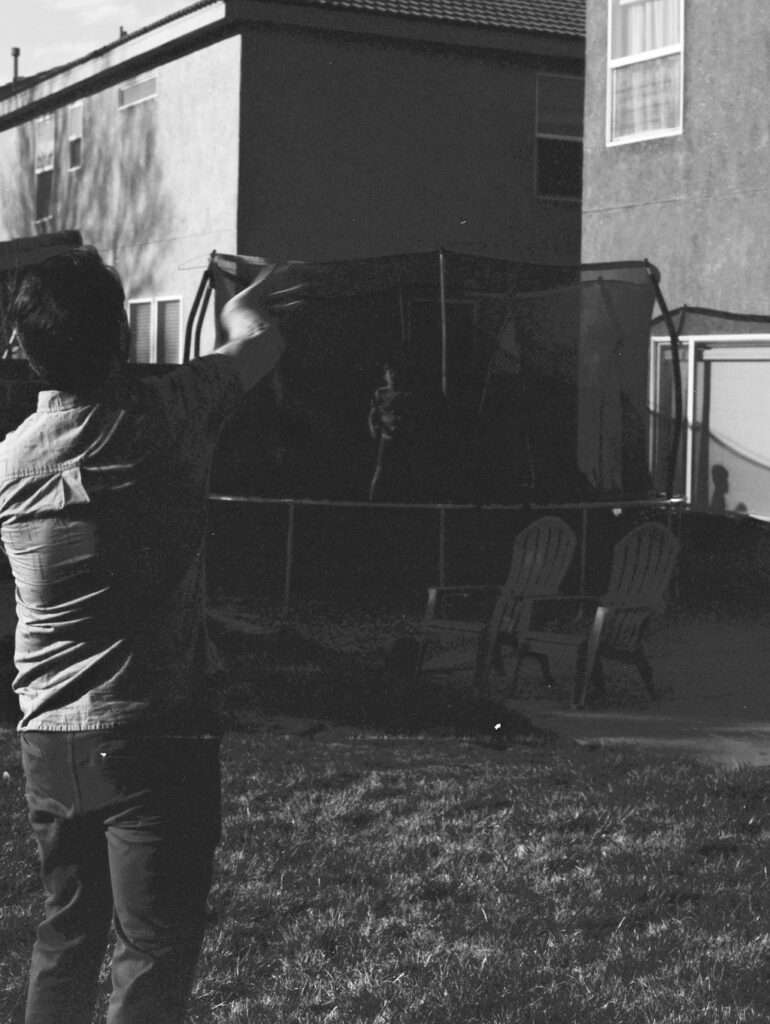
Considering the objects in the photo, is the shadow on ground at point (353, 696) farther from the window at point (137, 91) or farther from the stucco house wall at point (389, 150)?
the window at point (137, 91)

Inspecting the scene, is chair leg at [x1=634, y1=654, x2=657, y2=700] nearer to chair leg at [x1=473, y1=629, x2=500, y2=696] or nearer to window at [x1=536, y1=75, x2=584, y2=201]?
chair leg at [x1=473, y1=629, x2=500, y2=696]

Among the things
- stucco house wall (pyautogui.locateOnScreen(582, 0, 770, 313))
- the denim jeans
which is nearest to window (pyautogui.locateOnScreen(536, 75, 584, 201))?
stucco house wall (pyautogui.locateOnScreen(582, 0, 770, 313))

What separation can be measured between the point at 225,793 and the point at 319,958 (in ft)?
6.75

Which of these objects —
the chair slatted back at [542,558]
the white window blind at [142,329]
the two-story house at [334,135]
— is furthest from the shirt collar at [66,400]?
the white window blind at [142,329]

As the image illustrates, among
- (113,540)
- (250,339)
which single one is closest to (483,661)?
(250,339)

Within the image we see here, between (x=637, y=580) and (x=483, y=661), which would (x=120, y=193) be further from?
(x=483, y=661)

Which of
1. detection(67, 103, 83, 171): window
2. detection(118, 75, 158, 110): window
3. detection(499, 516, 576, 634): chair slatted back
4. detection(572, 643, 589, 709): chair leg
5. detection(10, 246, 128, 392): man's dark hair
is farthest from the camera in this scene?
detection(67, 103, 83, 171): window

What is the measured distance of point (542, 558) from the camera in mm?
9953

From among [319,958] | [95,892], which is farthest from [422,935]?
[95,892]

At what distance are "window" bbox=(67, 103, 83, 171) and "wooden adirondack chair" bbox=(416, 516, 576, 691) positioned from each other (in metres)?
17.4

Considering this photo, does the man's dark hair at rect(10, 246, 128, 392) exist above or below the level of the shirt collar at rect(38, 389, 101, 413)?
above

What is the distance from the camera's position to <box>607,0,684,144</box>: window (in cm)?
1606

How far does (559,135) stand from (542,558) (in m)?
14.3

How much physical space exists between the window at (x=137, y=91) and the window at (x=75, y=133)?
1614 mm
